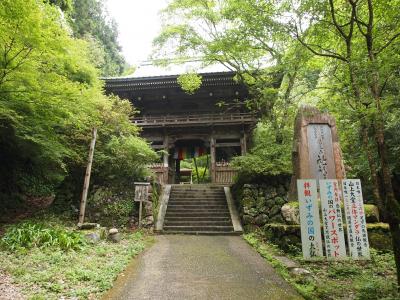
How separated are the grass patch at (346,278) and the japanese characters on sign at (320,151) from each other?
212 cm

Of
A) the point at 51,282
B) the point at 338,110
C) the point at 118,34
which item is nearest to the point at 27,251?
the point at 51,282

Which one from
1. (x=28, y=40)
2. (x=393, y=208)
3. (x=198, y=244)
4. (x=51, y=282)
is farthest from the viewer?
→ (x=198, y=244)

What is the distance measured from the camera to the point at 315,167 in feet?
24.6

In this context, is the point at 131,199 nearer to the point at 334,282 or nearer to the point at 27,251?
the point at 27,251

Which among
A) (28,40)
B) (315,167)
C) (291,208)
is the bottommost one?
(291,208)

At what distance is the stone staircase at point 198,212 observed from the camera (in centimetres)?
979

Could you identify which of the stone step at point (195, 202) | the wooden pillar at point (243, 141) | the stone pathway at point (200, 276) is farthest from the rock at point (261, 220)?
the wooden pillar at point (243, 141)

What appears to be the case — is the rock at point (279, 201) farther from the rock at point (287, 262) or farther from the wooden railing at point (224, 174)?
the rock at point (287, 262)

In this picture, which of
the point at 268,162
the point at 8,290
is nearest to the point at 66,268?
the point at 8,290

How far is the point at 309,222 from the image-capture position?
588cm

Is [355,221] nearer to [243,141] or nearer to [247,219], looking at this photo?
[247,219]

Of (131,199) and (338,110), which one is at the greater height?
(338,110)

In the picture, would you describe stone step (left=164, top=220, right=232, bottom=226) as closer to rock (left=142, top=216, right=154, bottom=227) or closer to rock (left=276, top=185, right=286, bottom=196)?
rock (left=142, top=216, right=154, bottom=227)

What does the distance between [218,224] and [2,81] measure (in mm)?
7621
